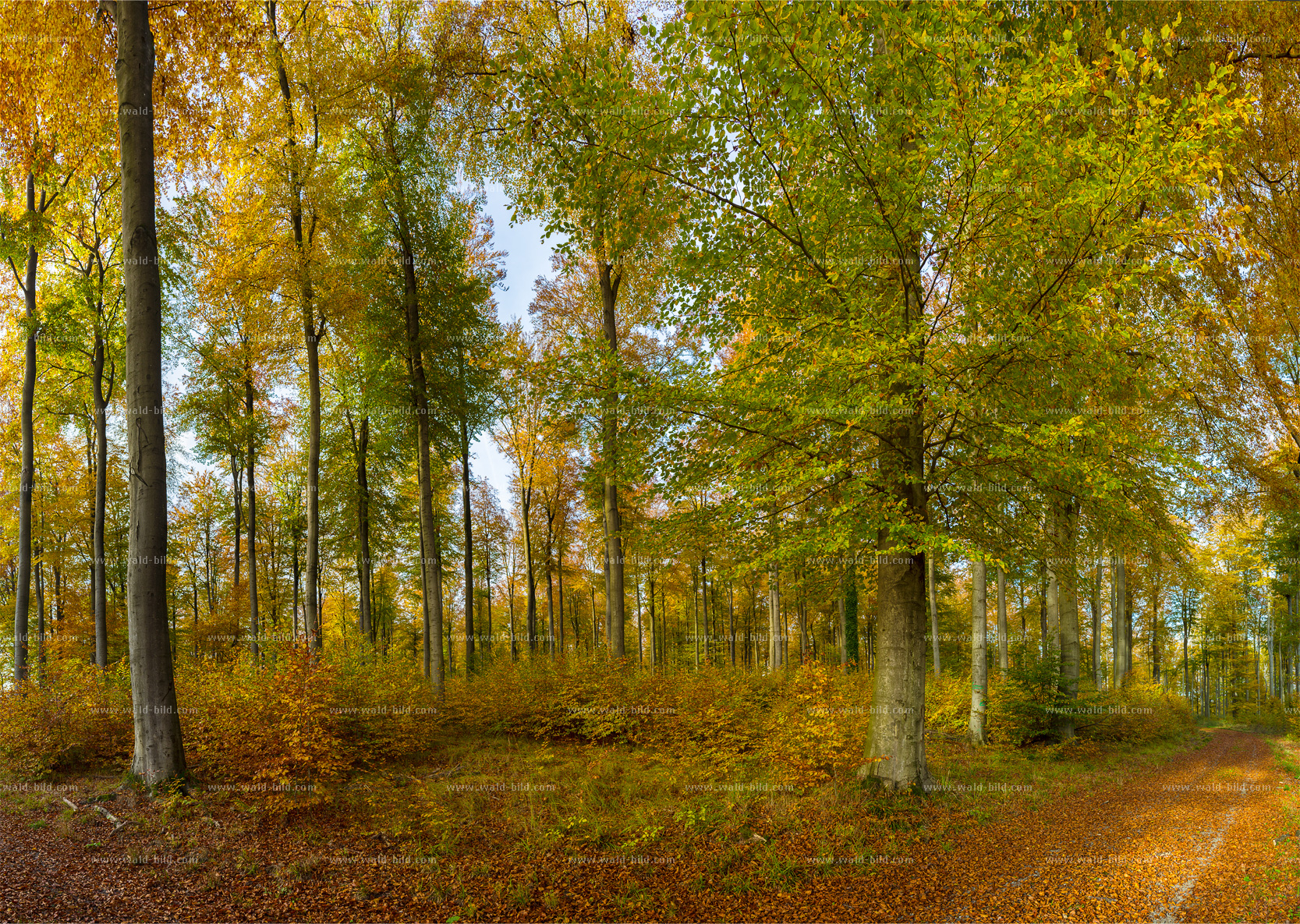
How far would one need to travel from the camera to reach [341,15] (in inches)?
491

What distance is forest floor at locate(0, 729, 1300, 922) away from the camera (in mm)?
5082

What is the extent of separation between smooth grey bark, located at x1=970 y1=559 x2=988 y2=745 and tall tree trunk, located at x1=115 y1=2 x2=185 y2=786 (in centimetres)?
1199

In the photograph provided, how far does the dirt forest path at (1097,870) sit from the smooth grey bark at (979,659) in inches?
105

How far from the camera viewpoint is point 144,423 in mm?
6582

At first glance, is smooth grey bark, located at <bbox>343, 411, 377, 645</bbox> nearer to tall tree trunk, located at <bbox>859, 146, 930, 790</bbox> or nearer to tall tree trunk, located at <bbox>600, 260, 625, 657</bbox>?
tall tree trunk, located at <bbox>600, 260, 625, 657</bbox>

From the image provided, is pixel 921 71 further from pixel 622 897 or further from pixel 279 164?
pixel 279 164

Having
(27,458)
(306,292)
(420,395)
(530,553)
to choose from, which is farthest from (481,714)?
(27,458)

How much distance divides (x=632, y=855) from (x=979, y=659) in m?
8.14

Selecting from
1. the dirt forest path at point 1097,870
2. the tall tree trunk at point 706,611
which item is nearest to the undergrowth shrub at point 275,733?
the dirt forest path at point 1097,870

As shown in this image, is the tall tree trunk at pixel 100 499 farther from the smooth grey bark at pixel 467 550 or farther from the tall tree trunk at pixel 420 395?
the smooth grey bark at pixel 467 550

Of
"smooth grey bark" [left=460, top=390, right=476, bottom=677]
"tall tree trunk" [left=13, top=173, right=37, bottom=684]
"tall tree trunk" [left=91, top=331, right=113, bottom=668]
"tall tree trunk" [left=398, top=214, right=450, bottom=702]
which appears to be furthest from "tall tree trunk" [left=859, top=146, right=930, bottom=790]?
"tall tree trunk" [left=91, top=331, right=113, bottom=668]

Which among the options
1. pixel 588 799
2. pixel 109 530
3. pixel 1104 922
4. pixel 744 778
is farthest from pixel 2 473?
pixel 1104 922

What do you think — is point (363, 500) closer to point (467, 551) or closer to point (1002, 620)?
point (467, 551)

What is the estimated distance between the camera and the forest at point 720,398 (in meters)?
5.50
